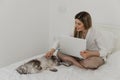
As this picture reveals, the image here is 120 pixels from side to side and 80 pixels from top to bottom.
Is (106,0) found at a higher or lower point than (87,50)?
higher

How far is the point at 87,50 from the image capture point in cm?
199

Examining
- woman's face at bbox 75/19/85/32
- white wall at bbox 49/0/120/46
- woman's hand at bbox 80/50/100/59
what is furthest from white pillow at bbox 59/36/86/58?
white wall at bbox 49/0/120/46

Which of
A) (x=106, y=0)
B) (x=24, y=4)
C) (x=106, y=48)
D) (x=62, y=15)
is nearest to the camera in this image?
(x=106, y=48)

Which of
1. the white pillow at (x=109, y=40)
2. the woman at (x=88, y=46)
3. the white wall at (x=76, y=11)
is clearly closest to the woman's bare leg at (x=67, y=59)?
the woman at (x=88, y=46)

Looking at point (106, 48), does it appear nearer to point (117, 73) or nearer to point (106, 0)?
point (117, 73)

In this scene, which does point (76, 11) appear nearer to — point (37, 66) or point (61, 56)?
point (61, 56)

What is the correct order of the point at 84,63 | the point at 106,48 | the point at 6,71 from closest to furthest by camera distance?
the point at 6,71 → the point at 84,63 → the point at 106,48

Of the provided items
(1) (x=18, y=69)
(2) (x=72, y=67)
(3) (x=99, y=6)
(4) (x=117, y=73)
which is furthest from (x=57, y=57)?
(3) (x=99, y=6)

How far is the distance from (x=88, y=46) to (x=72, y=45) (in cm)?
20

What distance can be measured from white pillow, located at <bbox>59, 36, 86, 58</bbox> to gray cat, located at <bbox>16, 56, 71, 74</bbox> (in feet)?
0.43

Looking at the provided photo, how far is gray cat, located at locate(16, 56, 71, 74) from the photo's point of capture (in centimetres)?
172

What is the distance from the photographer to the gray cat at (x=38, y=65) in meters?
1.72

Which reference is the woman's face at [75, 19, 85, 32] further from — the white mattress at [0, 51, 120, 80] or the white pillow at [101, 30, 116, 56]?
the white mattress at [0, 51, 120, 80]

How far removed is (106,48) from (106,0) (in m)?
0.67
